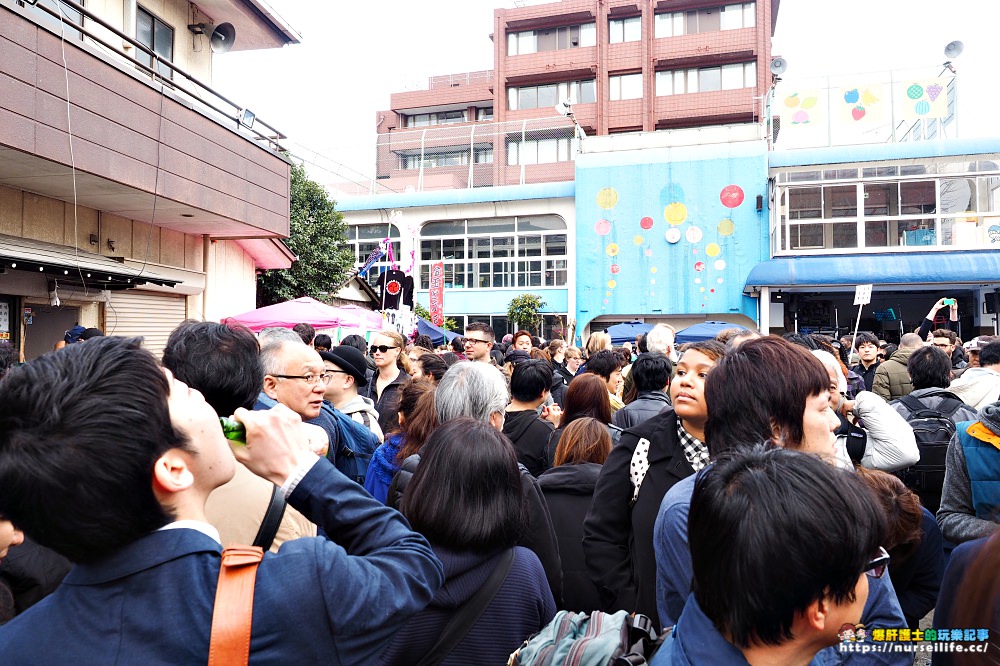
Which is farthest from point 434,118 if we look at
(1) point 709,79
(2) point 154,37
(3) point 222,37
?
(2) point 154,37

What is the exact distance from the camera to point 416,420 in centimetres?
342

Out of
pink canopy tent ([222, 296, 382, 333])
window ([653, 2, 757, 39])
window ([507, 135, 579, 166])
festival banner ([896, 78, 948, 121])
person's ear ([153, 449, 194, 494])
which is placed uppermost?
window ([653, 2, 757, 39])

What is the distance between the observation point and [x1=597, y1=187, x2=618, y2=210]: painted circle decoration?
23062 mm

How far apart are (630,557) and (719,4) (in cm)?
3219

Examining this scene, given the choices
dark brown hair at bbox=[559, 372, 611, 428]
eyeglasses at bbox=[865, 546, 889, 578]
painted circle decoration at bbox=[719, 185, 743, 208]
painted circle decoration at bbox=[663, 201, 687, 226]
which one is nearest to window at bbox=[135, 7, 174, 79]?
dark brown hair at bbox=[559, 372, 611, 428]

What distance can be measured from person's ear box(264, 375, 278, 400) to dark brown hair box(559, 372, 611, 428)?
5.97ft

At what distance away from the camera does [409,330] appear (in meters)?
12.5

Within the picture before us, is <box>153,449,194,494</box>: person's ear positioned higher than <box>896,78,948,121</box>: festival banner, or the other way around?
<box>896,78,948,121</box>: festival banner

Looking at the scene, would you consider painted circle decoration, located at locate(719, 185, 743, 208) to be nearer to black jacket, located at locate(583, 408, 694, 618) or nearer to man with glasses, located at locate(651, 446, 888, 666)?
black jacket, located at locate(583, 408, 694, 618)

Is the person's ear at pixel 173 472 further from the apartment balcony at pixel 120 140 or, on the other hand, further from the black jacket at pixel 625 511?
the apartment balcony at pixel 120 140

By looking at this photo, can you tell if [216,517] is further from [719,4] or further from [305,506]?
[719,4]

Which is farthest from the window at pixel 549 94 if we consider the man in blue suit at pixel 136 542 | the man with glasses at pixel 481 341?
the man in blue suit at pixel 136 542

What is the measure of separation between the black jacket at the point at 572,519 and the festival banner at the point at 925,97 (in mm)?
22680

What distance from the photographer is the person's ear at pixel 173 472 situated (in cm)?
117
